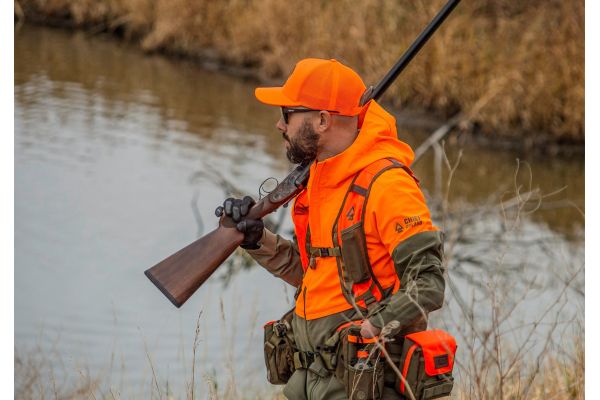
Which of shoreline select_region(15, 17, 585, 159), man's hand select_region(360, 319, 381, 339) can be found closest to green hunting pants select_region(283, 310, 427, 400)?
man's hand select_region(360, 319, 381, 339)

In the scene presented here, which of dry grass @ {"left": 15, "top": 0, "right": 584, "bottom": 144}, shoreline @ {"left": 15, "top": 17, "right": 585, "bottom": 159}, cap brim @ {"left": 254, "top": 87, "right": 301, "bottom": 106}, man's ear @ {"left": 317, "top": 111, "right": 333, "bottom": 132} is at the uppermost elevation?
cap brim @ {"left": 254, "top": 87, "right": 301, "bottom": 106}

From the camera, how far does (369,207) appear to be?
337cm

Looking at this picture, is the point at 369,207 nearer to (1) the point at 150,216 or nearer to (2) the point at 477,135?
(1) the point at 150,216

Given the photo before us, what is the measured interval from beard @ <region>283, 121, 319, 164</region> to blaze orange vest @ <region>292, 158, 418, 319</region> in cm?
19

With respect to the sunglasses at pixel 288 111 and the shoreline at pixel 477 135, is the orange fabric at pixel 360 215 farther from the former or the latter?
the shoreline at pixel 477 135

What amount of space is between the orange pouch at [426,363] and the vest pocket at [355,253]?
26cm

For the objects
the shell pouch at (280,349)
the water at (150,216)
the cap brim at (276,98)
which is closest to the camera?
the cap brim at (276,98)

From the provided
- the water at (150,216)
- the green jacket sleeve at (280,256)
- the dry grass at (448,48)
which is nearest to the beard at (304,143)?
the green jacket sleeve at (280,256)

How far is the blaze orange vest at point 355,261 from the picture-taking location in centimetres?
341

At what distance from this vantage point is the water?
28.6ft

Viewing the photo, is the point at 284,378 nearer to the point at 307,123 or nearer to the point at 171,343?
the point at 307,123

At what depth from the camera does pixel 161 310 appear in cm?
977

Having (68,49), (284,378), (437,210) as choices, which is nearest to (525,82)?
(437,210)

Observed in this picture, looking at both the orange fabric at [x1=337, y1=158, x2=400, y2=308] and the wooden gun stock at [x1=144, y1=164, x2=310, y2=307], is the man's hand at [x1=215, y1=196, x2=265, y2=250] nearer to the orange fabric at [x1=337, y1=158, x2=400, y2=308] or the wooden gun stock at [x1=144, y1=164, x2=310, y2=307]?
the wooden gun stock at [x1=144, y1=164, x2=310, y2=307]
